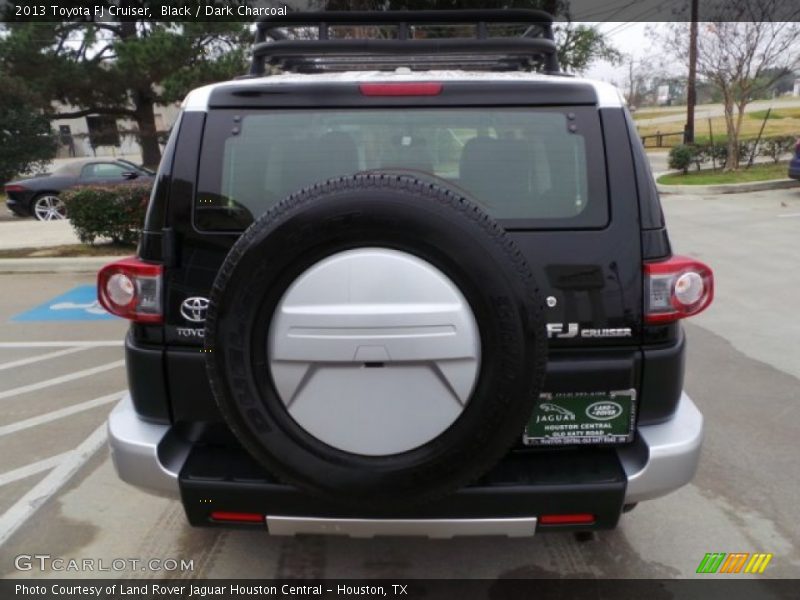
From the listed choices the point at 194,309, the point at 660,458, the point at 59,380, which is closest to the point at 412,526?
the point at 660,458

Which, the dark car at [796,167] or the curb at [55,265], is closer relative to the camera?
the curb at [55,265]

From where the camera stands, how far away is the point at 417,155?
2.35 meters

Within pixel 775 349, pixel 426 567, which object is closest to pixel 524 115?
pixel 426 567

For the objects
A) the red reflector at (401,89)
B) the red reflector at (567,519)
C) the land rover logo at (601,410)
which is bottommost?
the red reflector at (567,519)

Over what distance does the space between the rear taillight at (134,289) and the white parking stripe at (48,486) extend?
4.78 feet

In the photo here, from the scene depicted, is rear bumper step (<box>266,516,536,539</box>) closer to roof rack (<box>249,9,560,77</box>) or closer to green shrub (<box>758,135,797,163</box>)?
roof rack (<box>249,9,560,77</box>)

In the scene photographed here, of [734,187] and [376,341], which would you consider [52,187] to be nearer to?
[376,341]

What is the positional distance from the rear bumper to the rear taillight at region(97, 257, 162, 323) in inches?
17.1

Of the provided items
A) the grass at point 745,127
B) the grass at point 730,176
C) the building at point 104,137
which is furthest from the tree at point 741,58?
the building at point 104,137

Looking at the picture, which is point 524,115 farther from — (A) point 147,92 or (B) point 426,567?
(A) point 147,92

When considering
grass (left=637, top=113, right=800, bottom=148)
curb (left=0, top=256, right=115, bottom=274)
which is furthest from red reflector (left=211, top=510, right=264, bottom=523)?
grass (left=637, top=113, right=800, bottom=148)

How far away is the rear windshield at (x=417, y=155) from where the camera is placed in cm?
228

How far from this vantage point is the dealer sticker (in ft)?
7.32

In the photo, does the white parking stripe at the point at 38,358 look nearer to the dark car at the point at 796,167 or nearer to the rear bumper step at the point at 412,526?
the rear bumper step at the point at 412,526
